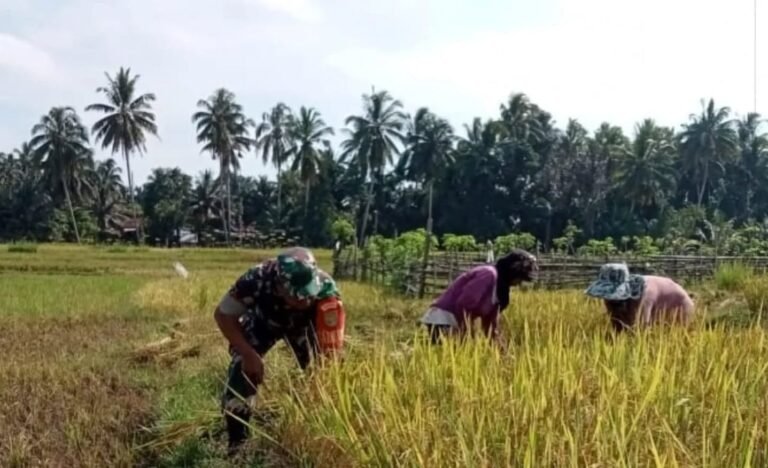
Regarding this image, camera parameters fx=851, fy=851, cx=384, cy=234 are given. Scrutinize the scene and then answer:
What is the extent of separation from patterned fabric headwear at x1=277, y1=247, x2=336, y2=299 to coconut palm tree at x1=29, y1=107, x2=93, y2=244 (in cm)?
4057

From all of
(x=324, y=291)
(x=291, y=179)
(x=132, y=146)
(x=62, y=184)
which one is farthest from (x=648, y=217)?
(x=324, y=291)

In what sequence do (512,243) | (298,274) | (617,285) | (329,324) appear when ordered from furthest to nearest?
(512,243), (617,285), (329,324), (298,274)

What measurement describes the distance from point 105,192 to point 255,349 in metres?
50.1

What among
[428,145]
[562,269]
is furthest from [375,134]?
[562,269]

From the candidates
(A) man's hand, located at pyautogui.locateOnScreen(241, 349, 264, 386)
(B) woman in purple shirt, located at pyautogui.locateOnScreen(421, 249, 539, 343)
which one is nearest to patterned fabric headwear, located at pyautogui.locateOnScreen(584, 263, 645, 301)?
(B) woman in purple shirt, located at pyautogui.locateOnScreen(421, 249, 539, 343)

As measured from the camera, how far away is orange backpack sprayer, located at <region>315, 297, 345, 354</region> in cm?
375

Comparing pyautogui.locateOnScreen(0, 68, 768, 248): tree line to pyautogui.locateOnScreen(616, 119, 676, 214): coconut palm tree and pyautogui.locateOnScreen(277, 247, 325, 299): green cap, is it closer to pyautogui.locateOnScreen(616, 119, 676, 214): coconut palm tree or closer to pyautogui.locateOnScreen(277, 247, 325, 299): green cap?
pyautogui.locateOnScreen(616, 119, 676, 214): coconut palm tree

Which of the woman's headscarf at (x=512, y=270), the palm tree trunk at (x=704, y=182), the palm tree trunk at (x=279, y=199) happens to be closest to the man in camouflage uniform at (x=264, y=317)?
the woman's headscarf at (x=512, y=270)

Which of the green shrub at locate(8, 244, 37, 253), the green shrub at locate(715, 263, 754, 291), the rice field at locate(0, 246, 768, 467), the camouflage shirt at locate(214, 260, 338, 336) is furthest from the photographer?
the green shrub at locate(8, 244, 37, 253)

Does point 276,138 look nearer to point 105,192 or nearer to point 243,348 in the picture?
point 105,192

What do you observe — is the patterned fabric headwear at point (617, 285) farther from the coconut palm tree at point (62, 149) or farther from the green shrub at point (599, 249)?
the coconut palm tree at point (62, 149)

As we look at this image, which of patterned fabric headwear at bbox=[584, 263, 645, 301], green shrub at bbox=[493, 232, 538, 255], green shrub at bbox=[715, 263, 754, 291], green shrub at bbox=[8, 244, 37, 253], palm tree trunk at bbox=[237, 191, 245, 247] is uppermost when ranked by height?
palm tree trunk at bbox=[237, 191, 245, 247]

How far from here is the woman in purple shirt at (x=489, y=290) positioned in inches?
169

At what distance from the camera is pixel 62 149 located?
41625 millimetres
